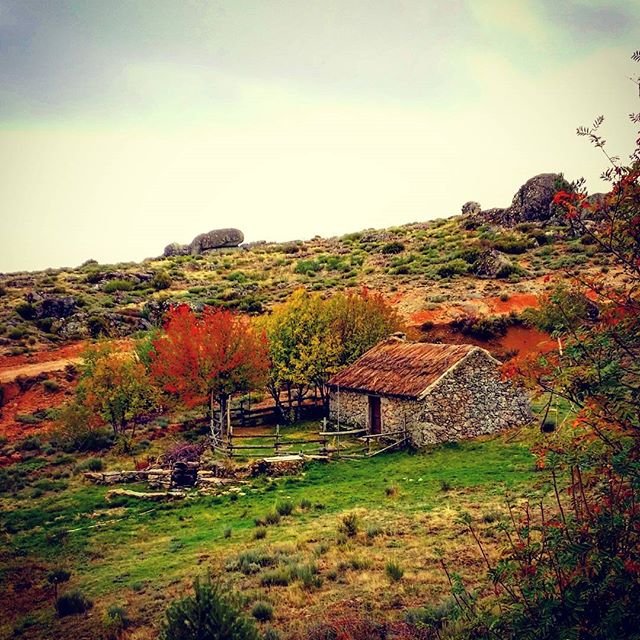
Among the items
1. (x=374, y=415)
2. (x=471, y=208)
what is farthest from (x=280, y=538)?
(x=471, y=208)

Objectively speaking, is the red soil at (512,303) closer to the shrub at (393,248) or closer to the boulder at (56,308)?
the shrub at (393,248)

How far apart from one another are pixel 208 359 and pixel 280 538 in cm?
1511

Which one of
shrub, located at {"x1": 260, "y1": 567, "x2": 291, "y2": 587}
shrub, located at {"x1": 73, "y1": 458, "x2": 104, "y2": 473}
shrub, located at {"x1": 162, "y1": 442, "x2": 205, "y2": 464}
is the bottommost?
shrub, located at {"x1": 73, "y1": 458, "x2": 104, "y2": 473}

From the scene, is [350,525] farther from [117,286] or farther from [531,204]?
[531,204]

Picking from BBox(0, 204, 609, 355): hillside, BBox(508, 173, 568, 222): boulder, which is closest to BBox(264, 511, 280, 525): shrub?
BBox(0, 204, 609, 355): hillside

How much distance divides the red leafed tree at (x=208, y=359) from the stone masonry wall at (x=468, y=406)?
9.85m

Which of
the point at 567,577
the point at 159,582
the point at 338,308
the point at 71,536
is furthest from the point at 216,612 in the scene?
the point at 338,308

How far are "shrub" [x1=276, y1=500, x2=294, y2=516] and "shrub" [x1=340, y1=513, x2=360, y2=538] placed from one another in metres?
3.13

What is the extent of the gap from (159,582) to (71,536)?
19.6 ft

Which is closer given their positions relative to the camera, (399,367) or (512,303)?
(399,367)

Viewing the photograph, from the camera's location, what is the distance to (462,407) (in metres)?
25.2

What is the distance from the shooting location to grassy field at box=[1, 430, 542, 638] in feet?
36.5

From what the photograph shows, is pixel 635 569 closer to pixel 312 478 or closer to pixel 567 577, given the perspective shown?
pixel 567 577

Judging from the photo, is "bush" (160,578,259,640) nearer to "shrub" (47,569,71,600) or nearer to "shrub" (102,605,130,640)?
"shrub" (102,605,130,640)
